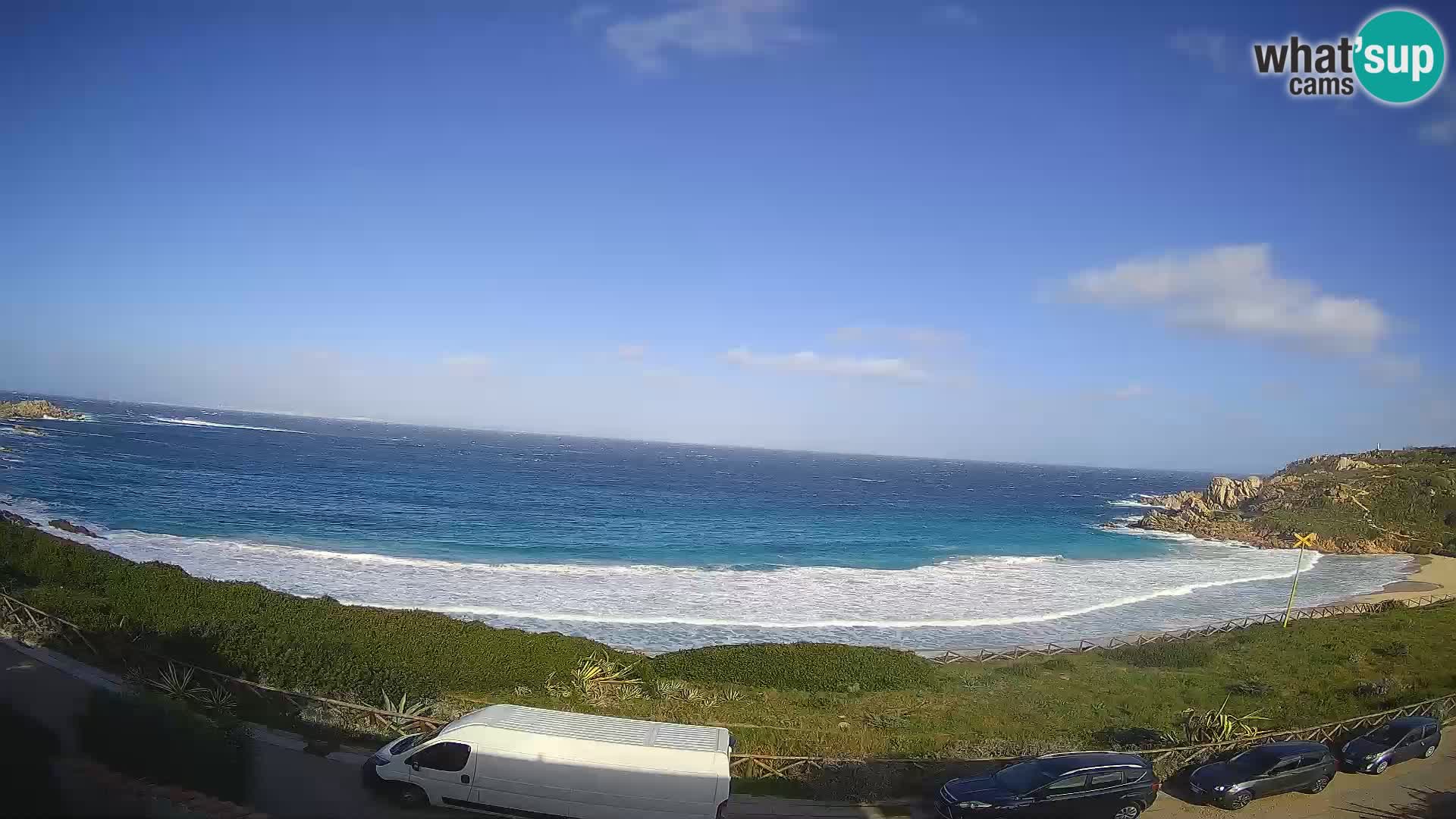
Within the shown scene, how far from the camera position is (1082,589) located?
145 feet

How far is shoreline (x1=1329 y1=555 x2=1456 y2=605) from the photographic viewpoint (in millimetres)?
42531

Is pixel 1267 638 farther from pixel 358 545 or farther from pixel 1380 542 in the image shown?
pixel 1380 542

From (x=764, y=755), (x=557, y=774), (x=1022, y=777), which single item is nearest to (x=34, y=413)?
(x=557, y=774)

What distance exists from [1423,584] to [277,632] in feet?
209

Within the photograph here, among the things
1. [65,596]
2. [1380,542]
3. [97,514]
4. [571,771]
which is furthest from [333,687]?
[1380,542]

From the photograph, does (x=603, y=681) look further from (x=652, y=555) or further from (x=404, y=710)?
(x=652, y=555)

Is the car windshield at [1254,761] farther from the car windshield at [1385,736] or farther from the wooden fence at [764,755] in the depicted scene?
the car windshield at [1385,736]

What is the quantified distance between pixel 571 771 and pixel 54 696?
34.6 feet

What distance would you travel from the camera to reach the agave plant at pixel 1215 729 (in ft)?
52.5

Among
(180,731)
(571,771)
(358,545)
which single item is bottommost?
(358,545)

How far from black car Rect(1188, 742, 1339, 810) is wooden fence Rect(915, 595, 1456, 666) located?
1182 cm

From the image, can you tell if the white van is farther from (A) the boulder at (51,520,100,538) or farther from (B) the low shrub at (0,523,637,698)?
(A) the boulder at (51,520,100,538)

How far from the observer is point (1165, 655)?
86.8 feet

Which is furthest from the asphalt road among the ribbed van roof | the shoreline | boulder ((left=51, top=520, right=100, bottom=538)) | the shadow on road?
the shoreline
